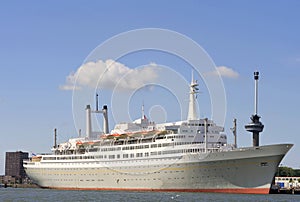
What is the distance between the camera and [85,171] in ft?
336

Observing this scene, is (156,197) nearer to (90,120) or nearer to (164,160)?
(164,160)

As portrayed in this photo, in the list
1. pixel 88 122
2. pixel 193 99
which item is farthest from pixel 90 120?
pixel 193 99

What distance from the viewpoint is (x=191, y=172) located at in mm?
81875

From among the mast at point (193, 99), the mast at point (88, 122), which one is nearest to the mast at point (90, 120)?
the mast at point (88, 122)

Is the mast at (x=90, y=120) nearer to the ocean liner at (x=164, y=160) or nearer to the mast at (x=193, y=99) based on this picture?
the ocean liner at (x=164, y=160)

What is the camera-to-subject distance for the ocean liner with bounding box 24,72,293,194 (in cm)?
7694

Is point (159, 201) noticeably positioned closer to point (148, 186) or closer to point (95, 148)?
point (148, 186)

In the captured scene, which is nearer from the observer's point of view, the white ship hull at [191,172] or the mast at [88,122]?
the white ship hull at [191,172]

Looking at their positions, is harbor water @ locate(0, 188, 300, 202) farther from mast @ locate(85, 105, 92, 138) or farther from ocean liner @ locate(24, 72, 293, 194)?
mast @ locate(85, 105, 92, 138)

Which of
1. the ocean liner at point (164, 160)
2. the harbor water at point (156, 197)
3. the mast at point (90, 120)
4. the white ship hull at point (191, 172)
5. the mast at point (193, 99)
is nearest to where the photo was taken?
the harbor water at point (156, 197)

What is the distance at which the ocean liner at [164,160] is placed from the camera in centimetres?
7694

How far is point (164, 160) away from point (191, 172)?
6193 mm

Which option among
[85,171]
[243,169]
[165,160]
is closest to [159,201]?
[243,169]

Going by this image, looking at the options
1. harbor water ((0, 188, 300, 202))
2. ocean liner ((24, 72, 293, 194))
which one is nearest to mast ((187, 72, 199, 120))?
ocean liner ((24, 72, 293, 194))
